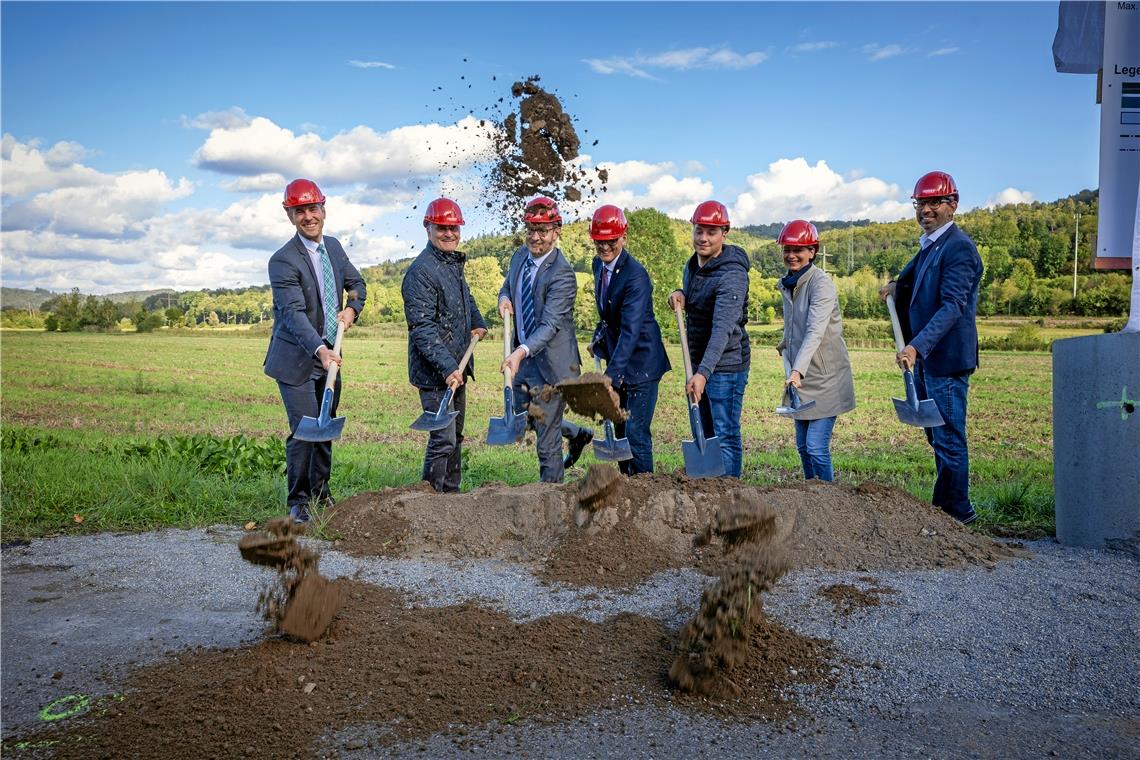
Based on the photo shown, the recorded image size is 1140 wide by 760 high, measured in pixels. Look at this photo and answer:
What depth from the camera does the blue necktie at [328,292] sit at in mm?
6426

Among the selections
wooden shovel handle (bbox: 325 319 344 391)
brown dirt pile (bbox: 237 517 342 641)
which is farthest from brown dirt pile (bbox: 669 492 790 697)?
wooden shovel handle (bbox: 325 319 344 391)

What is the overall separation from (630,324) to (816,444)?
165 centimetres

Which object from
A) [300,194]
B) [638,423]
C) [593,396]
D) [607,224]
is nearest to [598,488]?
[593,396]

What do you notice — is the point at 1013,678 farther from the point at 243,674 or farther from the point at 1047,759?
the point at 243,674

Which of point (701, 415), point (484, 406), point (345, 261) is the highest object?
point (345, 261)

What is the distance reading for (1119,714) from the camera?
3.37 metres

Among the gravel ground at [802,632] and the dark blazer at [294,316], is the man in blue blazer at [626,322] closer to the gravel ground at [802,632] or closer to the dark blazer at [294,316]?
the gravel ground at [802,632]

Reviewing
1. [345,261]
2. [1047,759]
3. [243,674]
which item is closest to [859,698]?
[1047,759]

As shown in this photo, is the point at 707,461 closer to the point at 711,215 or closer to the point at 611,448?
the point at 611,448

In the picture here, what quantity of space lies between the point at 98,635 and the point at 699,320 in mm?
4297

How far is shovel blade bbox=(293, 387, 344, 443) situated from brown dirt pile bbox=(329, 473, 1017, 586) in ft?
1.94

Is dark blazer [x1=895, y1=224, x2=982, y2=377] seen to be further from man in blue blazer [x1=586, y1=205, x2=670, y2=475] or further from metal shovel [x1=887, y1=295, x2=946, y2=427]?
man in blue blazer [x1=586, y1=205, x2=670, y2=475]

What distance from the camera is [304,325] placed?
6.11 meters

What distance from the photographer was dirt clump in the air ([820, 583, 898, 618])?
4.45 m
